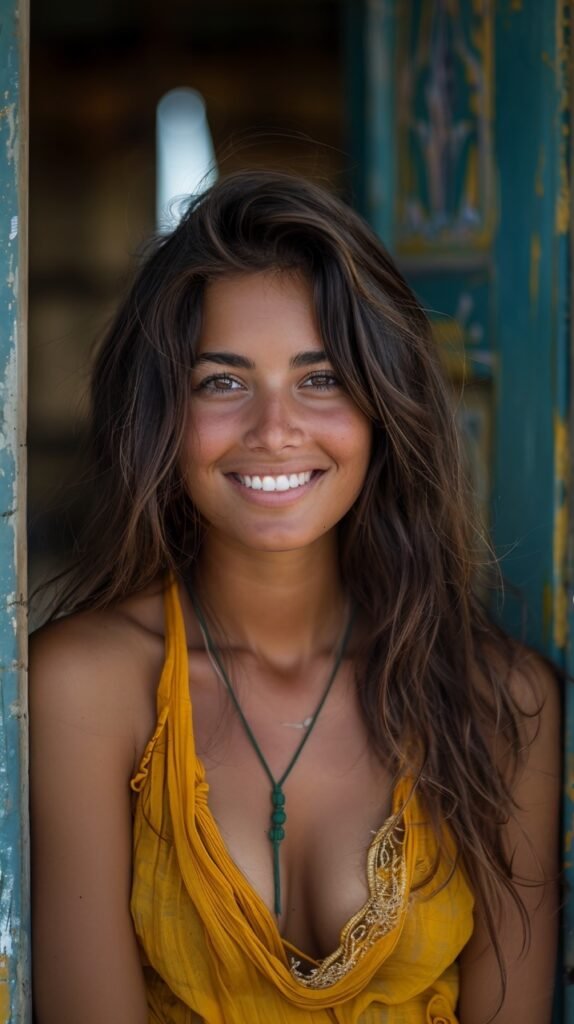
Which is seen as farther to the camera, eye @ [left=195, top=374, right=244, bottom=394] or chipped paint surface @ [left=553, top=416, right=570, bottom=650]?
chipped paint surface @ [left=553, top=416, right=570, bottom=650]

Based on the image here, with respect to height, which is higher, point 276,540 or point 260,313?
point 260,313

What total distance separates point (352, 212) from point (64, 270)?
16.7 feet

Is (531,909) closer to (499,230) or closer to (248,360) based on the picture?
(248,360)

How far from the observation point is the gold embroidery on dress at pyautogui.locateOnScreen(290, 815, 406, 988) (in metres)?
1.73

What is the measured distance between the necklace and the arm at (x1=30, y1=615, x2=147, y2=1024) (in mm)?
220

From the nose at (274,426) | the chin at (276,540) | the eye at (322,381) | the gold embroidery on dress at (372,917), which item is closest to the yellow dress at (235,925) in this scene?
the gold embroidery on dress at (372,917)

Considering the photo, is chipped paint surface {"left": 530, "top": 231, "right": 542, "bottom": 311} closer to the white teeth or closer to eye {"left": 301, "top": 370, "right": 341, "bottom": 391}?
eye {"left": 301, "top": 370, "right": 341, "bottom": 391}

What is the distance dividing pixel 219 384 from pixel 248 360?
0.07 metres

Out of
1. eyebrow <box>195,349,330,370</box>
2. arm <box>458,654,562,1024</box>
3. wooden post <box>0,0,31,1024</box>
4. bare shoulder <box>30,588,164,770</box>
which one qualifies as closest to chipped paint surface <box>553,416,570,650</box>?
arm <box>458,654,562,1024</box>

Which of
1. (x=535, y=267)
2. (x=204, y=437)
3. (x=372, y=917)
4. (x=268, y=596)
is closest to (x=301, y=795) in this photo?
(x=372, y=917)

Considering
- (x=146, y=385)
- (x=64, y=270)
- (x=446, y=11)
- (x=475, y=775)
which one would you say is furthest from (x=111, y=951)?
(x=64, y=270)

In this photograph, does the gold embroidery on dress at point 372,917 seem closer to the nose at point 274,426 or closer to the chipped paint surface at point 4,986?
the chipped paint surface at point 4,986

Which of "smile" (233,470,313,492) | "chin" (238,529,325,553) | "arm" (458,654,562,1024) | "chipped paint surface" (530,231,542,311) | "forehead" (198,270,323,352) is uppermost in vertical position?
"chipped paint surface" (530,231,542,311)

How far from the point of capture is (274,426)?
1729 millimetres
